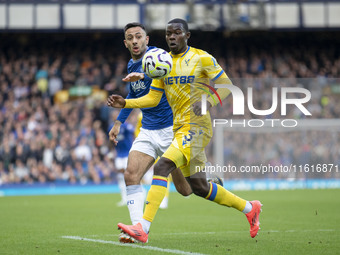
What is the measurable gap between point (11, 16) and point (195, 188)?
87.5ft

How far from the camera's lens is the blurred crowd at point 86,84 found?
23891 mm

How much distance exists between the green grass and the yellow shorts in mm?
845

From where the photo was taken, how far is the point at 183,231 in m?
8.73

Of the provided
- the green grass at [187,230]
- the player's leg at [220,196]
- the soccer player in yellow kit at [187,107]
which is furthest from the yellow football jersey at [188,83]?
the green grass at [187,230]

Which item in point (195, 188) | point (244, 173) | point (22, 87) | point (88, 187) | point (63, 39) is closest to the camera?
point (195, 188)

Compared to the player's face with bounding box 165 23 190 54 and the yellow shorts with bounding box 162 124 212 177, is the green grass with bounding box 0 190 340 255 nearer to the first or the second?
the yellow shorts with bounding box 162 124 212 177

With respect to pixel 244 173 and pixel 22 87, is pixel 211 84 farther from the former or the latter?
pixel 22 87

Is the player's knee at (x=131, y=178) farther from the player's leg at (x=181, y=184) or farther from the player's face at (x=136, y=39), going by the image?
the player's face at (x=136, y=39)

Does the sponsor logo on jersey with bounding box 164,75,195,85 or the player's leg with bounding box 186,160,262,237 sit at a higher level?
the sponsor logo on jersey with bounding box 164,75,195,85

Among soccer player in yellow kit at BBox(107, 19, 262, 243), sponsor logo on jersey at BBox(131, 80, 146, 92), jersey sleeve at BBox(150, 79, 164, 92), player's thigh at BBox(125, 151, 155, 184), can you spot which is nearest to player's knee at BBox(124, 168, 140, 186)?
player's thigh at BBox(125, 151, 155, 184)

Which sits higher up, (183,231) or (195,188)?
(195,188)

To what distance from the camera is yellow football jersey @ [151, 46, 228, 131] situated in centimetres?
711

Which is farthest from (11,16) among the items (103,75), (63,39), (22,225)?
(22,225)

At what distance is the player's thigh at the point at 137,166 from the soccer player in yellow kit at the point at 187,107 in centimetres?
49
